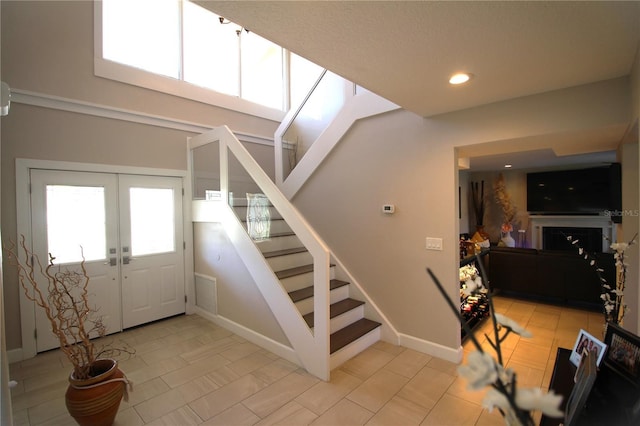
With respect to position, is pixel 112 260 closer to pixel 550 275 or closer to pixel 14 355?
pixel 14 355

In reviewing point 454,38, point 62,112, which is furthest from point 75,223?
point 454,38

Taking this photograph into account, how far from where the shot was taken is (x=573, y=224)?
603cm

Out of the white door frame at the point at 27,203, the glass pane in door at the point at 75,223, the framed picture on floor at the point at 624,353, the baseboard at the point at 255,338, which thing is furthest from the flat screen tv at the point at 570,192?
the glass pane in door at the point at 75,223

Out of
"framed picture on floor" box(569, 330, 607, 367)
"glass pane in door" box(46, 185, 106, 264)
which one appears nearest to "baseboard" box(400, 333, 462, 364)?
"framed picture on floor" box(569, 330, 607, 367)

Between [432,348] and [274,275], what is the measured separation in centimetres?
188

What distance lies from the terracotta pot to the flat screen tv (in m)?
7.31

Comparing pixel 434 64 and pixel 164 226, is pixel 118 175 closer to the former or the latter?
pixel 164 226

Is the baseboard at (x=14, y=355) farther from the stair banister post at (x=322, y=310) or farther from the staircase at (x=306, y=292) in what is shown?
the stair banister post at (x=322, y=310)

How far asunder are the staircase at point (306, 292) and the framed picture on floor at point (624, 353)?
2106mm

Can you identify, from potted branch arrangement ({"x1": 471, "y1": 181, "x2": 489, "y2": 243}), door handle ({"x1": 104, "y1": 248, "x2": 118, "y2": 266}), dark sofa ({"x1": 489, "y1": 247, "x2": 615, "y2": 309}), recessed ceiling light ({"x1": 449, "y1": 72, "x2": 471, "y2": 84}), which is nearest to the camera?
recessed ceiling light ({"x1": 449, "y1": 72, "x2": 471, "y2": 84})

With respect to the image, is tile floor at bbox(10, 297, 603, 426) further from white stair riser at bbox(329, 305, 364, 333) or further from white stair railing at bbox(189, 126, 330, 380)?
white stair riser at bbox(329, 305, 364, 333)

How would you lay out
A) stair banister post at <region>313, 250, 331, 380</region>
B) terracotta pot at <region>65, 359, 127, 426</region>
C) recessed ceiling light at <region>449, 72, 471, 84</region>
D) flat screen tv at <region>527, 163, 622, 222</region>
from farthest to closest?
flat screen tv at <region>527, 163, 622, 222</region>
stair banister post at <region>313, 250, 331, 380</region>
recessed ceiling light at <region>449, 72, 471, 84</region>
terracotta pot at <region>65, 359, 127, 426</region>

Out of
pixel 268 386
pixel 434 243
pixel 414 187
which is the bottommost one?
pixel 268 386

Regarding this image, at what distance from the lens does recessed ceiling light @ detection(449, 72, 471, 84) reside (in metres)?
2.17
